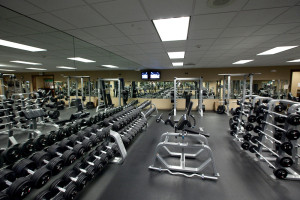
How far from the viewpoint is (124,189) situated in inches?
63.5

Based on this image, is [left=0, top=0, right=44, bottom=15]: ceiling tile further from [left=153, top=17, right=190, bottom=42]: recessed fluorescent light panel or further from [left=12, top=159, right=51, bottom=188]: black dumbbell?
[left=12, top=159, right=51, bottom=188]: black dumbbell

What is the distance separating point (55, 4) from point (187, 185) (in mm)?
2556

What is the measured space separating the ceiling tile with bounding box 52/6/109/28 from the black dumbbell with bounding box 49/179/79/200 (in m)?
1.86

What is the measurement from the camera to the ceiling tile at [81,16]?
1.42 meters

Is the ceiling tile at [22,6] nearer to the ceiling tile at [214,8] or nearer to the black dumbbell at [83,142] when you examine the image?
the black dumbbell at [83,142]

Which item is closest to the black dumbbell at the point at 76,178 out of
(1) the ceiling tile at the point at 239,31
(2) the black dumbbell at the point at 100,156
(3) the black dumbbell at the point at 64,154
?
(3) the black dumbbell at the point at 64,154

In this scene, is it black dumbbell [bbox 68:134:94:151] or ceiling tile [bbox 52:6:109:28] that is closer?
ceiling tile [bbox 52:6:109:28]

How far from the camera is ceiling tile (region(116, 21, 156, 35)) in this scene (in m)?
1.77

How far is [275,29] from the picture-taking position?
1.96 metres

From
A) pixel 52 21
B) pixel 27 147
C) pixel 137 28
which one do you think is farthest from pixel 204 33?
pixel 27 147

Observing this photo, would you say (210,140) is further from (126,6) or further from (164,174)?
(126,6)

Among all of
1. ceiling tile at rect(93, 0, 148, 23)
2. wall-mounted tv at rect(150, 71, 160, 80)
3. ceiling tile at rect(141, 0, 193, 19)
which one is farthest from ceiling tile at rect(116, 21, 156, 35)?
wall-mounted tv at rect(150, 71, 160, 80)

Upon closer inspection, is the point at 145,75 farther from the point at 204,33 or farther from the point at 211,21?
the point at 211,21

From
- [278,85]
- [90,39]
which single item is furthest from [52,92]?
[278,85]
